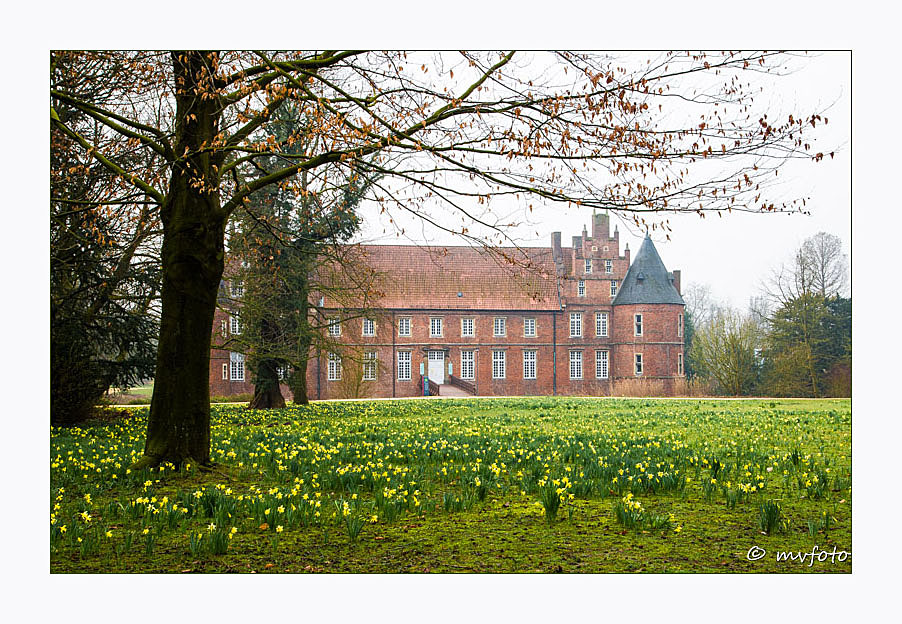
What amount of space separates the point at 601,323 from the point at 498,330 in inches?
147

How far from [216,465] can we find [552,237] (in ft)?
12.4

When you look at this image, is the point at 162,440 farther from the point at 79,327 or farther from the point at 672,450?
the point at 672,450

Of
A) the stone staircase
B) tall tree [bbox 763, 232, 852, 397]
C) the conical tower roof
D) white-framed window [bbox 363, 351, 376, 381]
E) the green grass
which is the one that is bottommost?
the stone staircase

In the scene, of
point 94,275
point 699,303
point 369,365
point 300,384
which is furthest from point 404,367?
point 94,275

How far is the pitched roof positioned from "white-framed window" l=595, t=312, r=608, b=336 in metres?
1.46

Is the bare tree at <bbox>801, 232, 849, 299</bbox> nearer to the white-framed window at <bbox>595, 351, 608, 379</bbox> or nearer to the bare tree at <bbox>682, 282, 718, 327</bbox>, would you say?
the bare tree at <bbox>682, 282, 718, 327</bbox>

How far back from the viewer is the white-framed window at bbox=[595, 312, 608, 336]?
19.7 metres

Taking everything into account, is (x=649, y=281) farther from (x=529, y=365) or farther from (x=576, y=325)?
→ (x=576, y=325)

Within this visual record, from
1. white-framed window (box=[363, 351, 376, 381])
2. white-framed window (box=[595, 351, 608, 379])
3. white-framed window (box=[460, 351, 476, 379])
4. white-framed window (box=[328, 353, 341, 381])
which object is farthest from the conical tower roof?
white-framed window (box=[460, 351, 476, 379])

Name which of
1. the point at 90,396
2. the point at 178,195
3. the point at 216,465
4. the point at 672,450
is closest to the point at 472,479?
the point at 216,465

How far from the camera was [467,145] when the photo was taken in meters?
5.46

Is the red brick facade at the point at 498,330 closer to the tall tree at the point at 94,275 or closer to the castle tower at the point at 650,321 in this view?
the castle tower at the point at 650,321

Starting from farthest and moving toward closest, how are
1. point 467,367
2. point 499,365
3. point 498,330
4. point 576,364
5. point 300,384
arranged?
point 467,367 < point 499,365 < point 498,330 < point 576,364 < point 300,384

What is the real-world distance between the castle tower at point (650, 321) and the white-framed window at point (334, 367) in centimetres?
512
